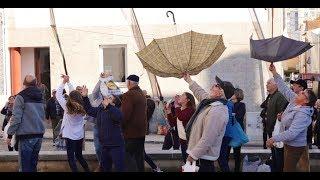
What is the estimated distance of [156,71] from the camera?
29.3ft

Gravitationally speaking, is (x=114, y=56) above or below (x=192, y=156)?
above

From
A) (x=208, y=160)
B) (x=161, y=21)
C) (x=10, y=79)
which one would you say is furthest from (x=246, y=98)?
(x=208, y=160)

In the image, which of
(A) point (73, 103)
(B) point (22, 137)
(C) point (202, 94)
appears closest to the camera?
(C) point (202, 94)

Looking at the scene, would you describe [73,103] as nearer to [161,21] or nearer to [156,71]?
[156,71]

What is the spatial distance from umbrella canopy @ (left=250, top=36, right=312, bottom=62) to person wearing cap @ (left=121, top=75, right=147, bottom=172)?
77.6 inches

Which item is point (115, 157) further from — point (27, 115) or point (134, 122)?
point (27, 115)

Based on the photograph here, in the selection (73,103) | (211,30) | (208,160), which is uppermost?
(211,30)

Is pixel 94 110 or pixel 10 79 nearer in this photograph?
pixel 94 110

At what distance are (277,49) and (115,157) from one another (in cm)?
298

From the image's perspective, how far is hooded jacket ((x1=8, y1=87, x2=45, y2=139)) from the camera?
8.79 m

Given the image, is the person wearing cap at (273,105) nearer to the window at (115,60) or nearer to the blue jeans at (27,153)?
the blue jeans at (27,153)

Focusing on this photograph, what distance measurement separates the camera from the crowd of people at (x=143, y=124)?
7.63 m

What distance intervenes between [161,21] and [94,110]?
31.2ft

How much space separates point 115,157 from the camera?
28.9ft
